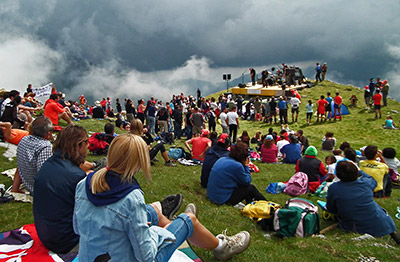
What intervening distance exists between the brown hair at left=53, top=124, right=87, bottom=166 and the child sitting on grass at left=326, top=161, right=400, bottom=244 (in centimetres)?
420

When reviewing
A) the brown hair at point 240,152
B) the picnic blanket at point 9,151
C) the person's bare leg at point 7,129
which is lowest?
the picnic blanket at point 9,151

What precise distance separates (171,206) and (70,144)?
1.90m

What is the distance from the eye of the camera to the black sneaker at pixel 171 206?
4609 millimetres

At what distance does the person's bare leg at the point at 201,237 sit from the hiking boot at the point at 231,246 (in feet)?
0.50

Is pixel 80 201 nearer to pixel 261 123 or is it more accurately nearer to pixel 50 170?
pixel 50 170

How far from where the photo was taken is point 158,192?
22.5 ft

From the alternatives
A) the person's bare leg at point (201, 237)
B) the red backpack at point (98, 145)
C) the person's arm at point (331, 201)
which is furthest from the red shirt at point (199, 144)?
the person's bare leg at point (201, 237)

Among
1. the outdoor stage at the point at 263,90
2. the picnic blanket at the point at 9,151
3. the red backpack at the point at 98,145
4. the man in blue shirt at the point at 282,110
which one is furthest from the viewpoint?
the outdoor stage at the point at 263,90

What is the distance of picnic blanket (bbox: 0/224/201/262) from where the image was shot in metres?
3.77

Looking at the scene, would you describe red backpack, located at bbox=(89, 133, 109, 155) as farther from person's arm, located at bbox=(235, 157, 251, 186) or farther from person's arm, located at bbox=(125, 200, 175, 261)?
person's arm, located at bbox=(125, 200, 175, 261)

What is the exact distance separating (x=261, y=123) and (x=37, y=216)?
2379 centimetres

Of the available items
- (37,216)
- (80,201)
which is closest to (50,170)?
(37,216)

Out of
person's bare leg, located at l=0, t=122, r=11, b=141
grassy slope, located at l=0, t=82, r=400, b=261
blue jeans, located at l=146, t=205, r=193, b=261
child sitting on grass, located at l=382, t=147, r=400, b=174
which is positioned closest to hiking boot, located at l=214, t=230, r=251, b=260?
grassy slope, located at l=0, t=82, r=400, b=261

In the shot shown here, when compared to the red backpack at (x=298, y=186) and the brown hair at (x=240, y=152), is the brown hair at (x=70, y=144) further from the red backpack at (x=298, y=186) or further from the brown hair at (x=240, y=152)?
the red backpack at (x=298, y=186)
